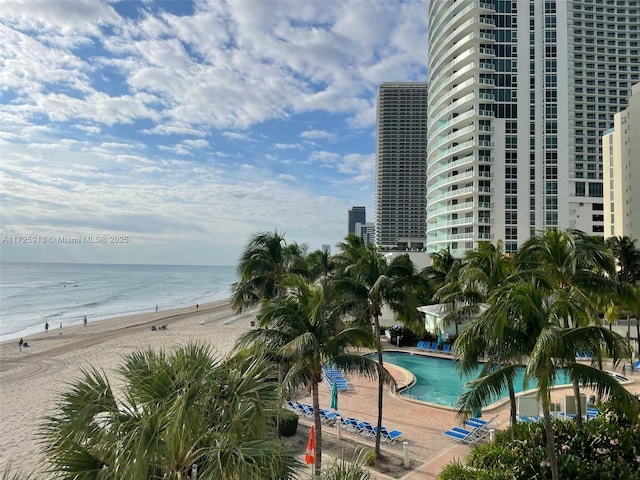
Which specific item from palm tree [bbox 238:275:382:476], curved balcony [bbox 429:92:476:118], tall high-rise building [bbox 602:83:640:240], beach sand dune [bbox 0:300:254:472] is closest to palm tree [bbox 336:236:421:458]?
palm tree [bbox 238:275:382:476]

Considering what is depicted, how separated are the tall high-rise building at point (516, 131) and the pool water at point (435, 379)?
2985cm

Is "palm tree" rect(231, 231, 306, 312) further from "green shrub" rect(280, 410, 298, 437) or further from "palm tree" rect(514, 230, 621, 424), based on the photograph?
"palm tree" rect(514, 230, 621, 424)

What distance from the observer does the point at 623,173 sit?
5722 cm

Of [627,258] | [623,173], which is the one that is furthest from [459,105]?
[627,258]

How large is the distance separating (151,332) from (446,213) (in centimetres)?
3924

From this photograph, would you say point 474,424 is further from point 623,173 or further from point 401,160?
point 401,160

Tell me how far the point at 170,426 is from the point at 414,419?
13.4 m

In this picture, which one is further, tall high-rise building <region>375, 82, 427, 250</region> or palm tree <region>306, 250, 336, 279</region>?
tall high-rise building <region>375, 82, 427, 250</region>

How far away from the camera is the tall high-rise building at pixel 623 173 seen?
55.3 meters

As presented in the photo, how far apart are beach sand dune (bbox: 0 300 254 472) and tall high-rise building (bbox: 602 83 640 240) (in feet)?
163

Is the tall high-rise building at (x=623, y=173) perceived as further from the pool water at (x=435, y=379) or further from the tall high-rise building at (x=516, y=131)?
the pool water at (x=435, y=379)

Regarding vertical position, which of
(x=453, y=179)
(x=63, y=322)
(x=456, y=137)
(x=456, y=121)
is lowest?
(x=63, y=322)

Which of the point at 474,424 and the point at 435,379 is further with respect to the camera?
the point at 435,379

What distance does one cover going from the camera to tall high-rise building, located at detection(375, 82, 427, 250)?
129750 mm
